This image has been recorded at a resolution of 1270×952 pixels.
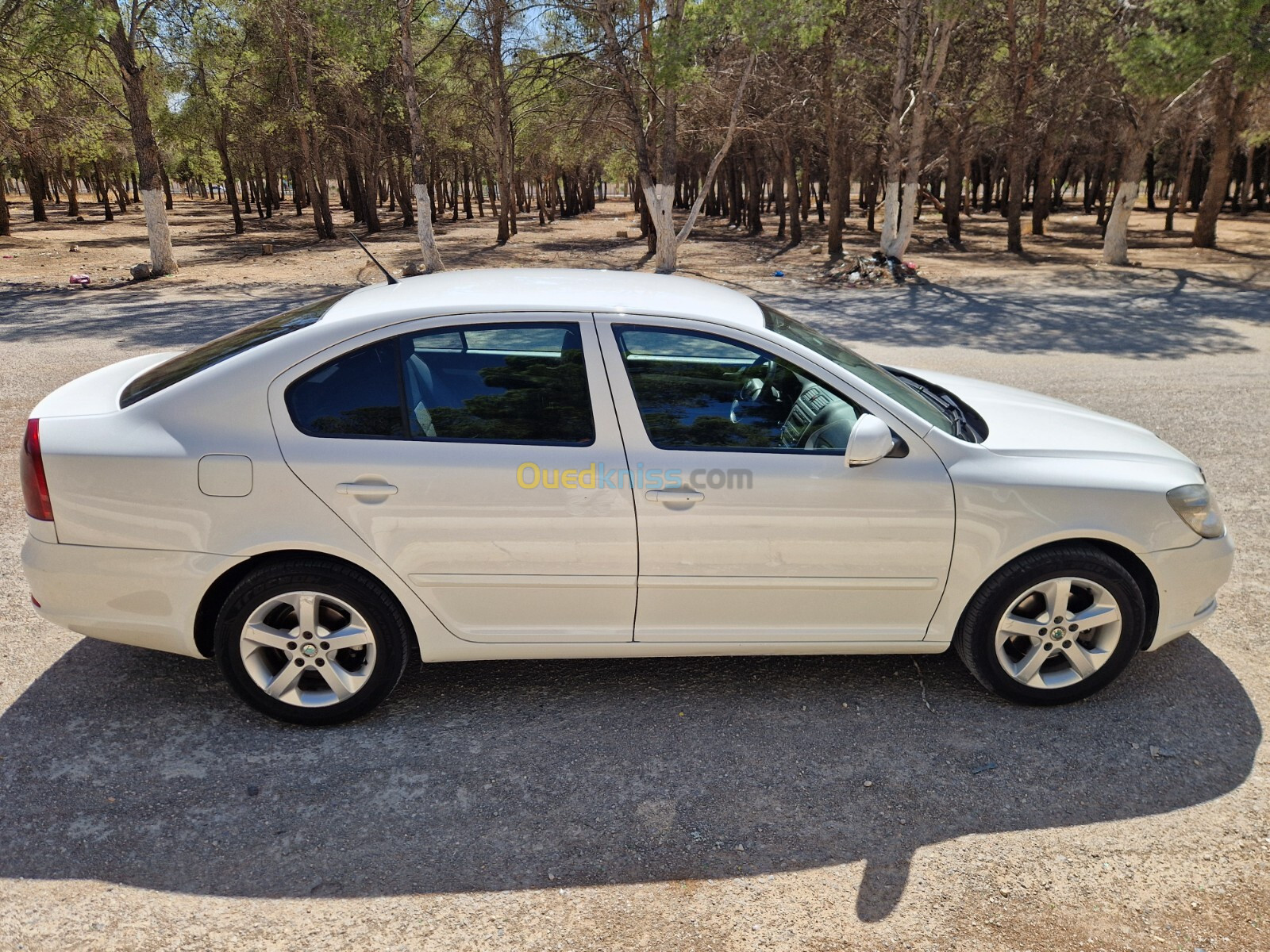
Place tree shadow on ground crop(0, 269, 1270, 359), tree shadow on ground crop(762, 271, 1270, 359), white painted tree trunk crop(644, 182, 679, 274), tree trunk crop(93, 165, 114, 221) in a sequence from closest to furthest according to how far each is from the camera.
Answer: tree shadow on ground crop(762, 271, 1270, 359) → tree shadow on ground crop(0, 269, 1270, 359) → white painted tree trunk crop(644, 182, 679, 274) → tree trunk crop(93, 165, 114, 221)

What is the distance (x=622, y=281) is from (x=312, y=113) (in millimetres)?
29389

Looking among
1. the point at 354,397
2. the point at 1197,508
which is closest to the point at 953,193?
the point at 1197,508

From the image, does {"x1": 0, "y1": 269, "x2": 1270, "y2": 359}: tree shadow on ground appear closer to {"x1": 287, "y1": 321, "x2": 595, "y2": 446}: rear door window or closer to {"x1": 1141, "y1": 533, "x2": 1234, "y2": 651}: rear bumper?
{"x1": 1141, "y1": 533, "x2": 1234, "y2": 651}: rear bumper

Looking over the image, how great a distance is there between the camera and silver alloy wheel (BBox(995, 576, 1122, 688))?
142 inches

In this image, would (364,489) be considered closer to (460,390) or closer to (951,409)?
(460,390)

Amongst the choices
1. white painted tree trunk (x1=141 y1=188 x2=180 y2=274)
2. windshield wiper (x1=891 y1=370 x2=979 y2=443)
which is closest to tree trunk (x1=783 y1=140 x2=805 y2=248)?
white painted tree trunk (x1=141 y1=188 x2=180 y2=274)

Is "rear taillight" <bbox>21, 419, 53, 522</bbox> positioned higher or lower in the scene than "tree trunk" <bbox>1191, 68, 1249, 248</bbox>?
lower

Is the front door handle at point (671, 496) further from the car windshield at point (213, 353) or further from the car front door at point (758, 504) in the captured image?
the car windshield at point (213, 353)

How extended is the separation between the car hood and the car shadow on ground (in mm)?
1013

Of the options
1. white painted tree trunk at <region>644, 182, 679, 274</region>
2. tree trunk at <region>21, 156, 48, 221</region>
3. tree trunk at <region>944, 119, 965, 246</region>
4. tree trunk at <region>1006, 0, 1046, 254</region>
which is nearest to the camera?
white painted tree trunk at <region>644, 182, 679, 274</region>

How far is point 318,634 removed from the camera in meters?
3.44

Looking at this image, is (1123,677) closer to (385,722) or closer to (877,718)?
(877,718)

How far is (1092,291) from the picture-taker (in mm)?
18703

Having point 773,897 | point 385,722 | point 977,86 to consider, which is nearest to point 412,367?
point 385,722
